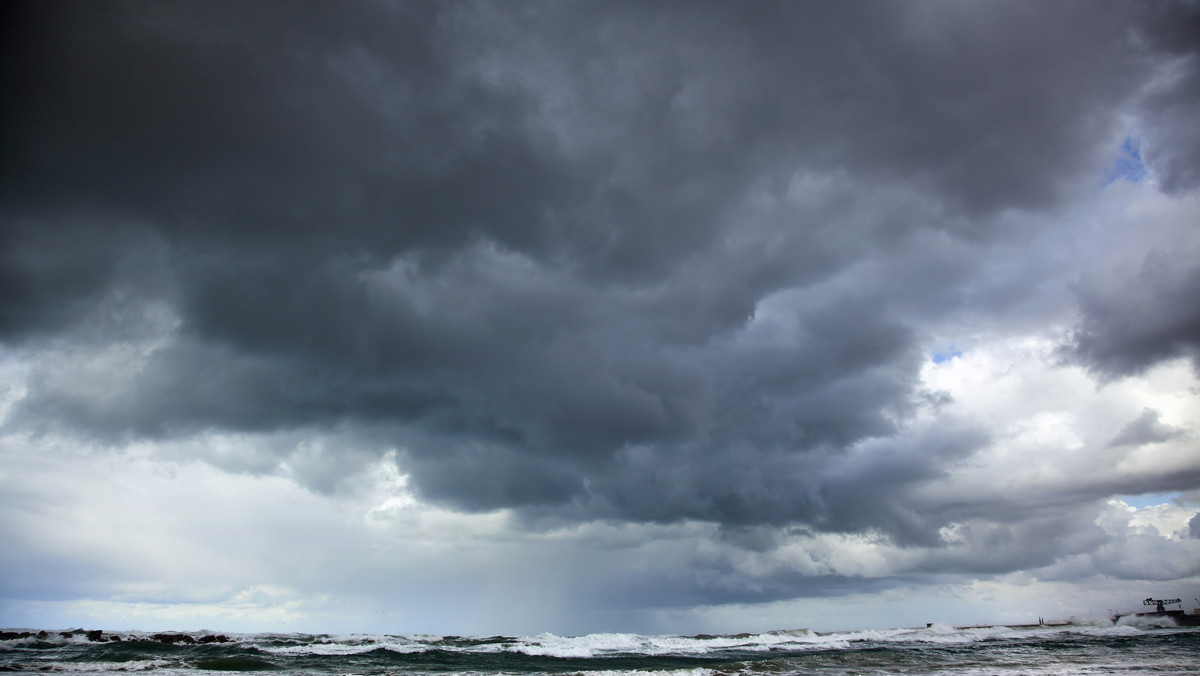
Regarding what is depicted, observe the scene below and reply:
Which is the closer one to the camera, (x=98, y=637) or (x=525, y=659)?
(x=525, y=659)

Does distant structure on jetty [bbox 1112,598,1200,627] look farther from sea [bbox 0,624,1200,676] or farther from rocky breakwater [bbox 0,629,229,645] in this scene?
rocky breakwater [bbox 0,629,229,645]

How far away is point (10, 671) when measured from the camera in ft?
146

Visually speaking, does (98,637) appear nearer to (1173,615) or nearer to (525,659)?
(525,659)

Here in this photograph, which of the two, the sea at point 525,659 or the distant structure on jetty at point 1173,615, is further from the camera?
the distant structure on jetty at point 1173,615

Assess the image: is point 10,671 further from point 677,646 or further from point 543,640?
point 677,646

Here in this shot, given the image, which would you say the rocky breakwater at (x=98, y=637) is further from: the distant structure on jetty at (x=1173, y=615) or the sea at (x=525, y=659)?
the distant structure on jetty at (x=1173, y=615)

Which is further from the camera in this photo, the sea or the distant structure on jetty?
the distant structure on jetty

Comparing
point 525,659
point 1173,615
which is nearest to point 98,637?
point 525,659

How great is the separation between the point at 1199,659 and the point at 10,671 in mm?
101458

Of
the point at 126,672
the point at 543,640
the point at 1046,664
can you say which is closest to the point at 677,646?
the point at 543,640

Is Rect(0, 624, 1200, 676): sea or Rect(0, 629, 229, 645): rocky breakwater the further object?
Rect(0, 629, 229, 645): rocky breakwater

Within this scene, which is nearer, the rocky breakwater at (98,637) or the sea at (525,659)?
the sea at (525,659)

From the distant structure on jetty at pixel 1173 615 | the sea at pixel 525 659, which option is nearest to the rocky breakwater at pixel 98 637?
the sea at pixel 525 659

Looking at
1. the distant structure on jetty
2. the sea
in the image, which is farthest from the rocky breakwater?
the distant structure on jetty
